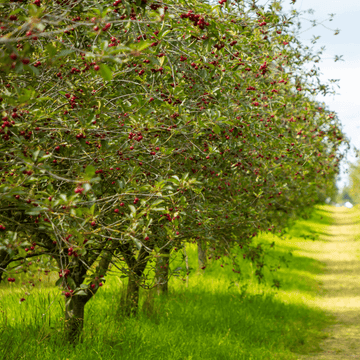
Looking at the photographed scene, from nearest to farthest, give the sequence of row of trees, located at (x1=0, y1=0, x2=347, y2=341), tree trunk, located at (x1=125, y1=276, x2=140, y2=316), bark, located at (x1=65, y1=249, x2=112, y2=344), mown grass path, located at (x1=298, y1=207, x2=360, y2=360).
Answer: row of trees, located at (x1=0, y1=0, x2=347, y2=341) < bark, located at (x1=65, y1=249, x2=112, y2=344) < tree trunk, located at (x1=125, y1=276, x2=140, y2=316) < mown grass path, located at (x1=298, y1=207, x2=360, y2=360)

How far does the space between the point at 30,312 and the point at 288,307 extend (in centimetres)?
616

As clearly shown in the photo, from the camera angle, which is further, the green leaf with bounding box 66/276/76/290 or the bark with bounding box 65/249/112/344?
the bark with bounding box 65/249/112/344

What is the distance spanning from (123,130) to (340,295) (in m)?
11.8

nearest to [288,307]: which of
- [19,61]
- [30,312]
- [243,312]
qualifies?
[243,312]

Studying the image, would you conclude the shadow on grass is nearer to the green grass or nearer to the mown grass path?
the green grass

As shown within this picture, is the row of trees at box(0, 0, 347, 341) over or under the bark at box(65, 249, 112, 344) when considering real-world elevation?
over

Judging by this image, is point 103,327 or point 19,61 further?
point 103,327

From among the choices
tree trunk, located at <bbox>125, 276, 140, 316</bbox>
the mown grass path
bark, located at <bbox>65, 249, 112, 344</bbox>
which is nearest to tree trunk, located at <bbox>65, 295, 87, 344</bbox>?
bark, located at <bbox>65, 249, 112, 344</bbox>

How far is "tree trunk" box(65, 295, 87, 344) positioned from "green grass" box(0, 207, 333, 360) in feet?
0.42

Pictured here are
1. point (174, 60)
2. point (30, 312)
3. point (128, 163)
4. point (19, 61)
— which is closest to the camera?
point (19, 61)

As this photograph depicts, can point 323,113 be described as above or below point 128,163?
above

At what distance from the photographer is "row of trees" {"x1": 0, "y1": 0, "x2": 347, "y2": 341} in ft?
9.23

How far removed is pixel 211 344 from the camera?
21.1 ft

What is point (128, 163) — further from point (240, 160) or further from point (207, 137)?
point (240, 160)
